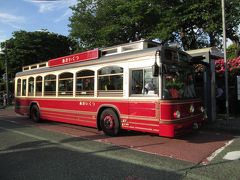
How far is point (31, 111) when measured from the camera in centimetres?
1550

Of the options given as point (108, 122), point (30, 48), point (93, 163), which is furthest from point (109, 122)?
point (30, 48)

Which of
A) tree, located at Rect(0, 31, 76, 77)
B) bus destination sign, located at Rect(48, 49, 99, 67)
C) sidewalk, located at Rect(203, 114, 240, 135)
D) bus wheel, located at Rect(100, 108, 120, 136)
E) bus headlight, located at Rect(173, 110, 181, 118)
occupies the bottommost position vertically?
sidewalk, located at Rect(203, 114, 240, 135)

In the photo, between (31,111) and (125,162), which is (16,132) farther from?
(125,162)

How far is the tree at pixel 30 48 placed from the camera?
128ft

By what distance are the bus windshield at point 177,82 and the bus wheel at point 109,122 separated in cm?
226

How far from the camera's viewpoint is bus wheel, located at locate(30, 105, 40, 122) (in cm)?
1501

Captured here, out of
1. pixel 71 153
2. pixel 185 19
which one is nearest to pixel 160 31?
pixel 185 19

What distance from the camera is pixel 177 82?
30.8 feet

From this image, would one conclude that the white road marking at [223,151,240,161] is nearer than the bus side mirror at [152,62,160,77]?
Yes

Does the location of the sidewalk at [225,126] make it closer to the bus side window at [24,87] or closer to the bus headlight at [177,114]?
the bus headlight at [177,114]

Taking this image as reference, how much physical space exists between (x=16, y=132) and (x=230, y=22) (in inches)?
738

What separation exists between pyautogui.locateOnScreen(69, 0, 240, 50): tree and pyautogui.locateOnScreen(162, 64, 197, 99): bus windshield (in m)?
14.9

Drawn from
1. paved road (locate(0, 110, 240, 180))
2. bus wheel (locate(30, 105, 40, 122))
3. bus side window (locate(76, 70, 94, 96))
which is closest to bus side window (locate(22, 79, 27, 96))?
bus wheel (locate(30, 105, 40, 122))

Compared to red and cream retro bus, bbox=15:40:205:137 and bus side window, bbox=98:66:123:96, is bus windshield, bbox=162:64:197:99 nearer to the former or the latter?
red and cream retro bus, bbox=15:40:205:137
